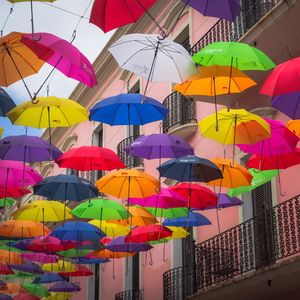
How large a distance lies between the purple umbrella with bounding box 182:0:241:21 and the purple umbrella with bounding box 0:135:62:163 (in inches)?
176

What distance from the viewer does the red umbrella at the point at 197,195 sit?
12430 millimetres

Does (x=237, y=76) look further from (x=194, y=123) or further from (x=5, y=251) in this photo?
(x=5, y=251)

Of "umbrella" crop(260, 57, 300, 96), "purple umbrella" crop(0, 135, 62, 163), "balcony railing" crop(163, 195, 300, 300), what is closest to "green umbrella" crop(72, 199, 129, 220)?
"purple umbrella" crop(0, 135, 62, 163)

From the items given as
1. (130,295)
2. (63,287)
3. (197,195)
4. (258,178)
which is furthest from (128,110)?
(63,287)

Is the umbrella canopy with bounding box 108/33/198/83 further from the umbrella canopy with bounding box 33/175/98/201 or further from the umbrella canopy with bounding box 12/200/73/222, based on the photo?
the umbrella canopy with bounding box 12/200/73/222

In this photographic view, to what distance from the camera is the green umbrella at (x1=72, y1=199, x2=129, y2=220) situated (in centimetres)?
1322

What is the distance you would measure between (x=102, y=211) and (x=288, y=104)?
487 cm

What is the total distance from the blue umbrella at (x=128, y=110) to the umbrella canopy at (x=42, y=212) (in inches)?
143

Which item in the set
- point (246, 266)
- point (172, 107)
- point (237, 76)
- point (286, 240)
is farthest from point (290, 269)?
point (172, 107)

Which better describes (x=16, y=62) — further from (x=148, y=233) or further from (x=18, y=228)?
(x=18, y=228)

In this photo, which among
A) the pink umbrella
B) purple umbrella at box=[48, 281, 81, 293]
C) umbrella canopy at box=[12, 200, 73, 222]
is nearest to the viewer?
the pink umbrella

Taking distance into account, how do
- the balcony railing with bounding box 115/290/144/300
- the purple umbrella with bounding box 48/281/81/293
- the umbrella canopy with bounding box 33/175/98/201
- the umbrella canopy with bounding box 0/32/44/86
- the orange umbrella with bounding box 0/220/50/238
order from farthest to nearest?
the purple umbrella with bounding box 48/281/81/293 < the balcony railing with bounding box 115/290/144/300 < the orange umbrella with bounding box 0/220/50/238 < the umbrella canopy with bounding box 33/175/98/201 < the umbrella canopy with bounding box 0/32/44/86

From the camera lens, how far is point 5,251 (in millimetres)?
17312

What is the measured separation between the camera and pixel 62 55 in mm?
8922
